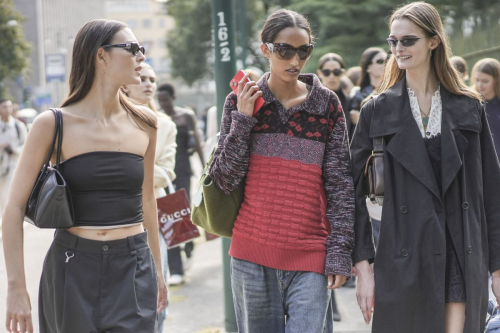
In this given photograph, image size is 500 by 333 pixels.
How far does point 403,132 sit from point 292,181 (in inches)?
21.8

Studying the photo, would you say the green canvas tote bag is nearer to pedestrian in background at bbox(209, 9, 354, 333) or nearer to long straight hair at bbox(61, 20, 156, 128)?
pedestrian in background at bbox(209, 9, 354, 333)

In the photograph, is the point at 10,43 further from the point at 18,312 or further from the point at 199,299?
the point at 18,312

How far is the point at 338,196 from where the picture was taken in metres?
3.53

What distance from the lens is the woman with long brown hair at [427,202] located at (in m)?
3.39

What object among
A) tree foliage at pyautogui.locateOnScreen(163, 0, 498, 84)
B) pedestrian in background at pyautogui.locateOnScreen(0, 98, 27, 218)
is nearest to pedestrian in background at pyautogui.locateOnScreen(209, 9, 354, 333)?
tree foliage at pyautogui.locateOnScreen(163, 0, 498, 84)

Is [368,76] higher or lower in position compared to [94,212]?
higher

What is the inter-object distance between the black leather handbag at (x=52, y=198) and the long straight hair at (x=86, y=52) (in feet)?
0.71

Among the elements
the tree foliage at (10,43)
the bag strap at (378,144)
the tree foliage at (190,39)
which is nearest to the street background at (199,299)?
the bag strap at (378,144)

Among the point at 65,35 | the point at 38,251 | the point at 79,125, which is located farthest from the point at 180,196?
the point at 65,35

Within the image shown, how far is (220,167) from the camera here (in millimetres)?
3547

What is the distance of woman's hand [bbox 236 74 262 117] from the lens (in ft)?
11.4

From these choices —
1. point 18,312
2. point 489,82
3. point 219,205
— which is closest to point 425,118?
point 219,205

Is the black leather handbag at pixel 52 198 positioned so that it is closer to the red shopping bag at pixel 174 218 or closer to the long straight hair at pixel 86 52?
the long straight hair at pixel 86 52

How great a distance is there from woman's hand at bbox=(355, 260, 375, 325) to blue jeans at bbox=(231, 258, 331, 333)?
16cm
